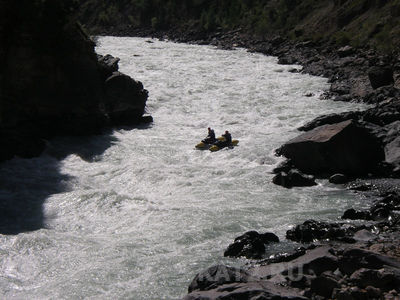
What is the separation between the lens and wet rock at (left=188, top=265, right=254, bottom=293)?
351 inches

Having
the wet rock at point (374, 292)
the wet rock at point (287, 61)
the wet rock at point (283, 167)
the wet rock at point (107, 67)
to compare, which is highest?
the wet rock at point (287, 61)

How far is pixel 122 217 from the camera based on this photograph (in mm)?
13805

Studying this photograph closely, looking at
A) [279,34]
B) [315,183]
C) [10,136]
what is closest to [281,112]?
[315,183]

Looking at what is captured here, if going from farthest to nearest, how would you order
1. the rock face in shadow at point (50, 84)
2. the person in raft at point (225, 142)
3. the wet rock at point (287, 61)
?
the wet rock at point (287, 61) → the rock face in shadow at point (50, 84) → the person in raft at point (225, 142)

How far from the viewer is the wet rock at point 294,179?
1537 centimetres

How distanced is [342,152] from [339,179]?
960 mm

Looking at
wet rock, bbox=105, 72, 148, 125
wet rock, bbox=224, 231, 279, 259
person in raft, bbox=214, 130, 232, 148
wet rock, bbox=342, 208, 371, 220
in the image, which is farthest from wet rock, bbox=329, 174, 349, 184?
wet rock, bbox=105, 72, 148, 125

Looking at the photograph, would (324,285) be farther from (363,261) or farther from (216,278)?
(216,278)

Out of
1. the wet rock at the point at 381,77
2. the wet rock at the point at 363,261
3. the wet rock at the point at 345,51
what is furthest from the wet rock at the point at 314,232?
the wet rock at the point at 345,51

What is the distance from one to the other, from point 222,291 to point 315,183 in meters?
7.76

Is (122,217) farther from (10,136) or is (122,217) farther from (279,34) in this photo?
(279,34)

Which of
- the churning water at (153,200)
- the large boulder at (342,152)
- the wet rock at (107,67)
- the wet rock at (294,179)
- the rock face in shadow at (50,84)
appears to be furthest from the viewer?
the wet rock at (107,67)

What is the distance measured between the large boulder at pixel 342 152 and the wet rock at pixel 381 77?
29.3ft

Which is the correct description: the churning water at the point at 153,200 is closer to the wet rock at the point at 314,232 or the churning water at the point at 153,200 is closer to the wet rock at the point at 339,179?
the wet rock at the point at 339,179
